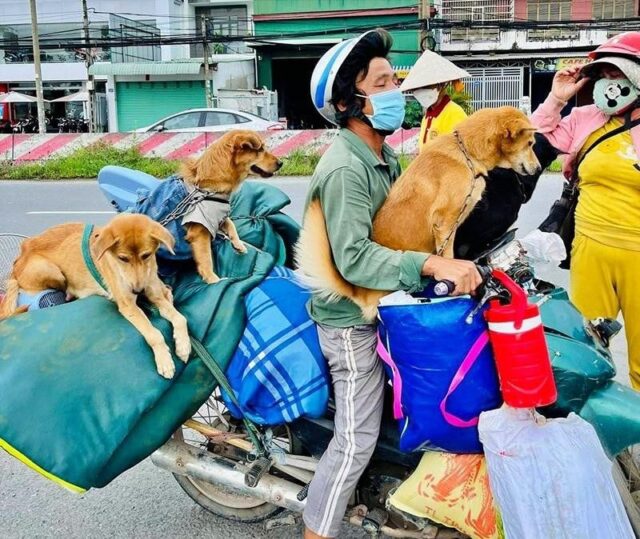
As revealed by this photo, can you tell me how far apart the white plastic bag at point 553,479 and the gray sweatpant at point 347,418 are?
0.42 m

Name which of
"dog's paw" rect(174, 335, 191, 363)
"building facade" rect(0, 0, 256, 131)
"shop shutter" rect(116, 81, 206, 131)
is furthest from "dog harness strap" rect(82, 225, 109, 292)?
"shop shutter" rect(116, 81, 206, 131)

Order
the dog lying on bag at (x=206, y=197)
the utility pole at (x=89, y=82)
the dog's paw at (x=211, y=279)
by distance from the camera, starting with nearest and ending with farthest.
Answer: the dog's paw at (x=211, y=279) → the dog lying on bag at (x=206, y=197) → the utility pole at (x=89, y=82)

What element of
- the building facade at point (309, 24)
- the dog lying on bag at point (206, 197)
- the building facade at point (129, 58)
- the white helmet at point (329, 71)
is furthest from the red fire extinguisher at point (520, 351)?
the building facade at point (129, 58)

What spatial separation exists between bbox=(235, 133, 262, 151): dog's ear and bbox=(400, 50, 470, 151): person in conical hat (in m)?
1.59

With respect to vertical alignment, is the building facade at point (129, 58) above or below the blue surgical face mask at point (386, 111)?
above

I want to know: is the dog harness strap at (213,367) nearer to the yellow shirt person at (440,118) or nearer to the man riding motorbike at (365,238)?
the man riding motorbike at (365,238)

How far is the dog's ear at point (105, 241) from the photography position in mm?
2557

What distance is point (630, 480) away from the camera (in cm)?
250

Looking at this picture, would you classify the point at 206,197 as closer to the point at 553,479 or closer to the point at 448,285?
the point at 448,285

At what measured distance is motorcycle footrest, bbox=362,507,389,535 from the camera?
2439 millimetres

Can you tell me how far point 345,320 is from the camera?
2330 mm

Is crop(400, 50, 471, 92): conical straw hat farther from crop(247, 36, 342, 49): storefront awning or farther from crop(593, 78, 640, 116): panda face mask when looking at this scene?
crop(247, 36, 342, 49): storefront awning

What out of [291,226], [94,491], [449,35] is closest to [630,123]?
[291,226]

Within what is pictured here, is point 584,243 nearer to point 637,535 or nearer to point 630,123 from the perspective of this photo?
point 630,123
